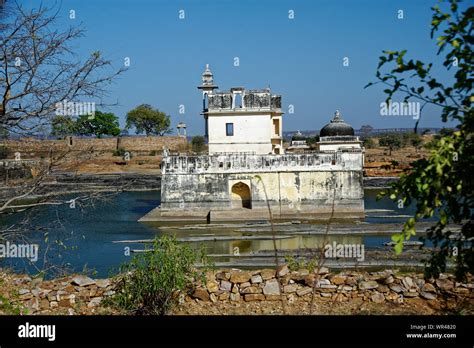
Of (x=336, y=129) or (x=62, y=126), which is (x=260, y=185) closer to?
(x=336, y=129)

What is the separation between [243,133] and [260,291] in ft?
63.1

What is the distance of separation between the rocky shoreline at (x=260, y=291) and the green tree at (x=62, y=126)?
6.56 ft

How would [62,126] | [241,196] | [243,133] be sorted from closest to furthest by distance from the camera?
1. [62,126]
2. [241,196]
3. [243,133]

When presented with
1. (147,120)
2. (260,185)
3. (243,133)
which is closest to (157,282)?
(260,185)

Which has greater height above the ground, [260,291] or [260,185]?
[260,185]

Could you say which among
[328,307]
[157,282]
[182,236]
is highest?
[157,282]

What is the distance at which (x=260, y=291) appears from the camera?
6594 millimetres

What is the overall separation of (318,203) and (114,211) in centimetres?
1017

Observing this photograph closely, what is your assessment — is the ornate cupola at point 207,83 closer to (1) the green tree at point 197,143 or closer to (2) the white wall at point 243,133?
(2) the white wall at point 243,133

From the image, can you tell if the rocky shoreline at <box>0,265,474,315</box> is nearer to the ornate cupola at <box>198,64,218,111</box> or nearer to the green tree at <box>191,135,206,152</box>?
the ornate cupola at <box>198,64,218,111</box>

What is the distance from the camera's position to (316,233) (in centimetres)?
1806
